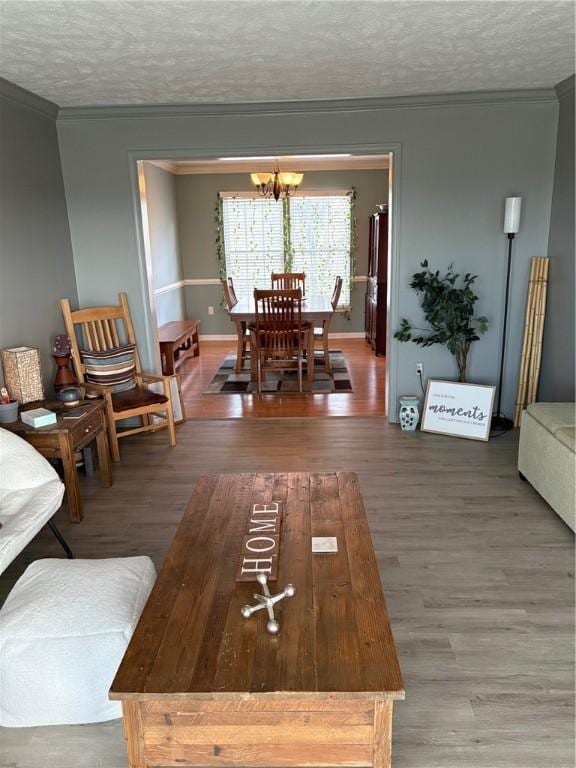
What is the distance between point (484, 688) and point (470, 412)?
2573mm

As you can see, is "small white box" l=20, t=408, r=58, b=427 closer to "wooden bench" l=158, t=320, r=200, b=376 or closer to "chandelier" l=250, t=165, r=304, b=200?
"wooden bench" l=158, t=320, r=200, b=376

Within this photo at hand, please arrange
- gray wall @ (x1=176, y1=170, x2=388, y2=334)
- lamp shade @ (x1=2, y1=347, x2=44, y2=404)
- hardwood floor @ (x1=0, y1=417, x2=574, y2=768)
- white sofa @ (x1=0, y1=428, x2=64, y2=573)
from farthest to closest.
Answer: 1. gray wall @ (x1=176, y1=170, x2=388, y2=334)
2. lamp shade @ (x1=2, y1=347, x2=44, y2=404)
3. white sofa @ (x1=0, y1=428, x2=64, y2=573)
4. hardwood floor @ (x1=0, y1=417, x2=574, y2=768)

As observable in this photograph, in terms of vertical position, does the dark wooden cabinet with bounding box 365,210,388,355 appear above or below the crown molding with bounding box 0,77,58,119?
below

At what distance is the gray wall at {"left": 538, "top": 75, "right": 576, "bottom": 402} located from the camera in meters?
3.77

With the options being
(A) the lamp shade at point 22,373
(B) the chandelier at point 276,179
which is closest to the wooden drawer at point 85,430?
(A) the lamp shade at point 22,373

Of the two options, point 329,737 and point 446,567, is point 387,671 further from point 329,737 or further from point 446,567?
point 446,567

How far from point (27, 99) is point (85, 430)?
2263 mm

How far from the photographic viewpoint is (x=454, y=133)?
4062 mm

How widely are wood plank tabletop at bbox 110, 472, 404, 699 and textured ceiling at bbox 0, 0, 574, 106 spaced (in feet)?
7.15

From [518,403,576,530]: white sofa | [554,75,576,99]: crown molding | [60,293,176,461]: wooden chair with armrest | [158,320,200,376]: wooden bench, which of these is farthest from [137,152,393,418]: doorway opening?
[518,403,576,530]: white sofa

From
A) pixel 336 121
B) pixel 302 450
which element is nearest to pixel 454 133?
pixel 336 121

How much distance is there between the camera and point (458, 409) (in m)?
4.24

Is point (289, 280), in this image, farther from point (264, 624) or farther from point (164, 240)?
point (264, 624)

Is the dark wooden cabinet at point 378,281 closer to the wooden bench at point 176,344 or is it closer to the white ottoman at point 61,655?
the wooden bench at point 176,344
